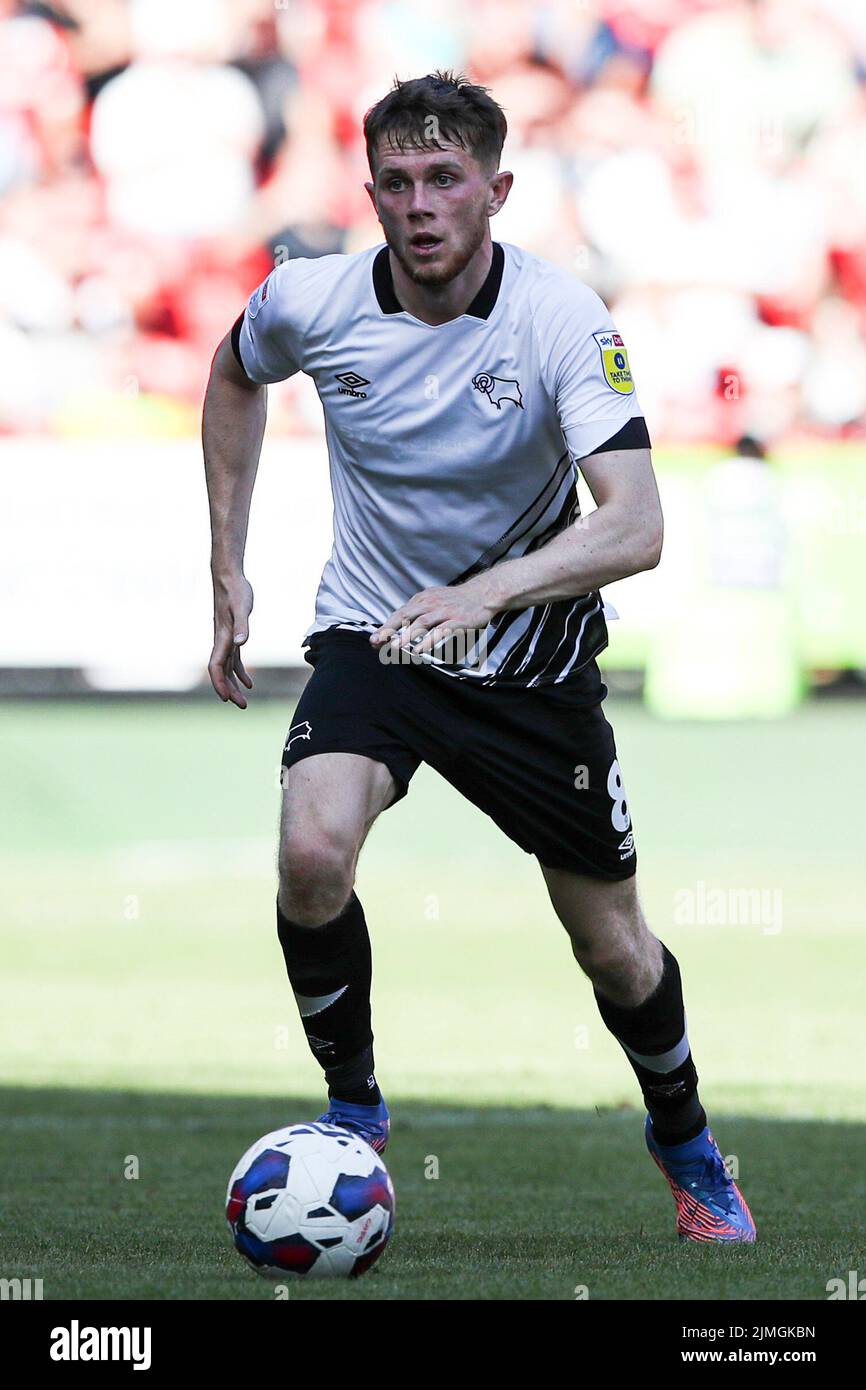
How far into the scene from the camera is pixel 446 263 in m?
4.19

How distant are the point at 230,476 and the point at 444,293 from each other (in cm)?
72

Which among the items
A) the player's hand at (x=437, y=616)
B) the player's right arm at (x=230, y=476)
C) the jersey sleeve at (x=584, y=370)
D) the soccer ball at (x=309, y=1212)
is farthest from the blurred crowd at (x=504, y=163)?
the soccer ball at (x=309, y=1212)

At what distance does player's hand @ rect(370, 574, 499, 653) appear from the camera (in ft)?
12.5

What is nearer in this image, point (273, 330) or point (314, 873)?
point (314, 873)

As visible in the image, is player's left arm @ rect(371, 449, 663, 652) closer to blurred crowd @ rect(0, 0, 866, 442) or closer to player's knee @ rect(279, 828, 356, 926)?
player's knee @ rect(279, 828, 356, 926)

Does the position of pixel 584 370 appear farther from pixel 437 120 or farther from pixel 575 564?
pixel 437 120

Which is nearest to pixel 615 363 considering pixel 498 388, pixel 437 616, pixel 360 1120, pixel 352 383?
pixel 498 388

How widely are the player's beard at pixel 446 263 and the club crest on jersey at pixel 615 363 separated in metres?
0.31

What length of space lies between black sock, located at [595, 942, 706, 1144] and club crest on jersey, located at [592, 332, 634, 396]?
123 centimetres

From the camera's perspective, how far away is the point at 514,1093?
6.65 m

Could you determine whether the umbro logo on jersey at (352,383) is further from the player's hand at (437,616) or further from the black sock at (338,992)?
the black sock at (338,992)

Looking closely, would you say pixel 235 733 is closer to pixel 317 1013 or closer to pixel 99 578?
pixel 99 578

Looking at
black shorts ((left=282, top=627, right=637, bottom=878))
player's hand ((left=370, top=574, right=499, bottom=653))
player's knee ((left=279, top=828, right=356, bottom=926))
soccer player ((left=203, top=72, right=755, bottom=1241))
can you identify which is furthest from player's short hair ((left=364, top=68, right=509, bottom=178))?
player's knee ((left=279, top=828, right=356, bottom=926))
